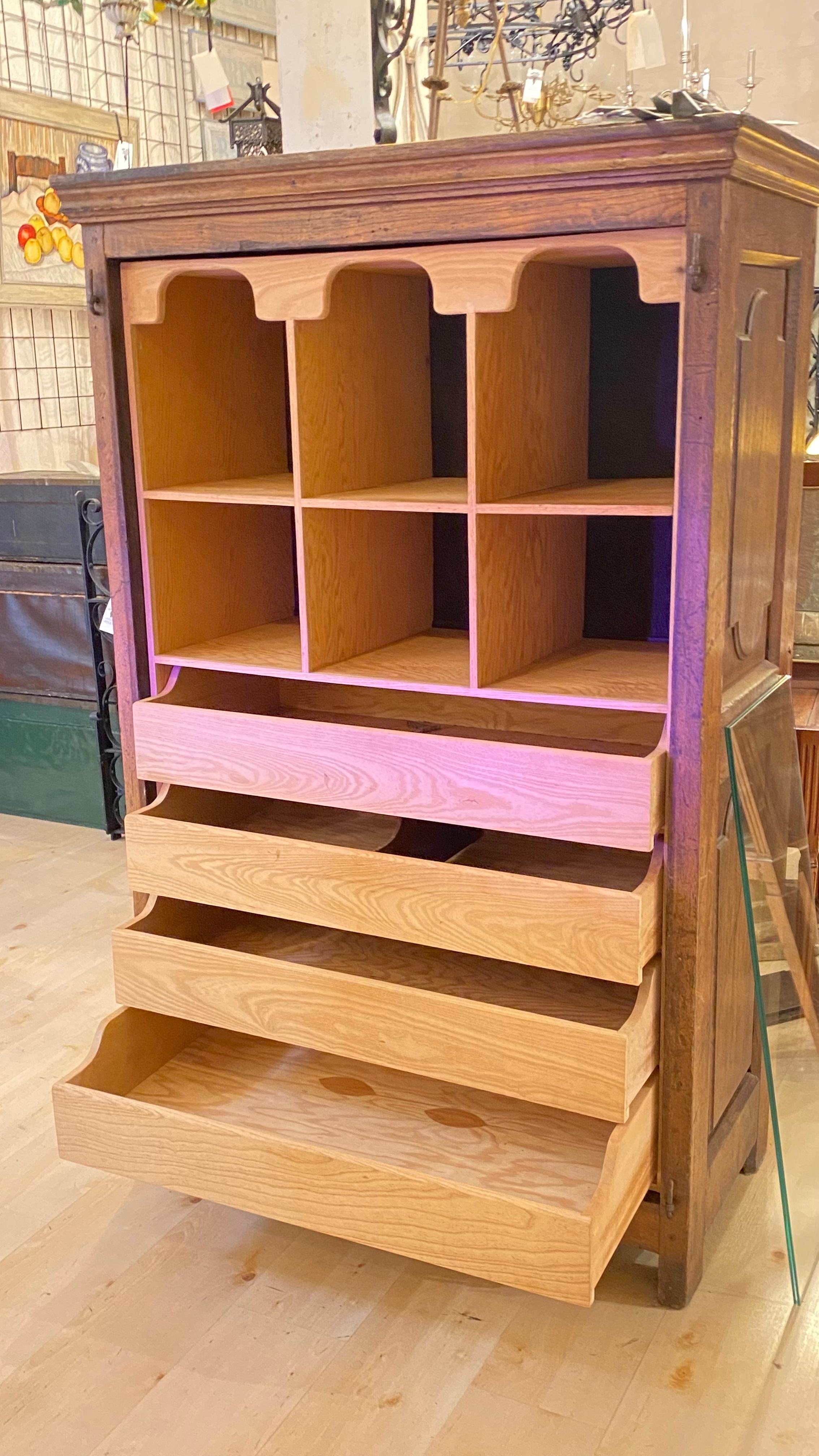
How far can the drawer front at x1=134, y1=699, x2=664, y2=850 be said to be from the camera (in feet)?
Result: 5.54

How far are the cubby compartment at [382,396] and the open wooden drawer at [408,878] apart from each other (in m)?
0.52

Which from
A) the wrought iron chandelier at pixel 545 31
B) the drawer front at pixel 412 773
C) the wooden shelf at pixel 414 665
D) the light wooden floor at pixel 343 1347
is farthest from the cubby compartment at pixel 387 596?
the wrought iron chandelier at pixel 545 31

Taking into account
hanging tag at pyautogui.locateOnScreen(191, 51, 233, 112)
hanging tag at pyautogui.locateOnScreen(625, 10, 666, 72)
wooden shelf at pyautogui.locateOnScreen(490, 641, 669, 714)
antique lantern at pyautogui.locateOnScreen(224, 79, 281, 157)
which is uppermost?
hanging tag at pyautogui.locateOnScreen(625, 10, 666, 72)

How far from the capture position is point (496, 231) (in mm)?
1599

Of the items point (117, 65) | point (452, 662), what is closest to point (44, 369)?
point (117, 65)

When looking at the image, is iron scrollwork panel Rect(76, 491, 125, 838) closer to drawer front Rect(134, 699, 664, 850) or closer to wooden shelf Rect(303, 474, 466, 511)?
drawer front Rect(134, 699, 664, 850)

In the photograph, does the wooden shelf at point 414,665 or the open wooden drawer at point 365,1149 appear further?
the wooden shelf at point 414,665

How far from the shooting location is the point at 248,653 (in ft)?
6.75

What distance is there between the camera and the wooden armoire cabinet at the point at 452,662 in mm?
1627

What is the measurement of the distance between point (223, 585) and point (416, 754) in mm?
567

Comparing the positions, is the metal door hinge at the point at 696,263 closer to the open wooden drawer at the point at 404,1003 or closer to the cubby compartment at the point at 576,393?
the cubby compartment at the point at 576,393

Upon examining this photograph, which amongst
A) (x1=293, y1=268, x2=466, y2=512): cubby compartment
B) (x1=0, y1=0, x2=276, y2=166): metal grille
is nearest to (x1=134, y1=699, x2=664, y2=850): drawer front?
(x1=293, y1=268, x2=466, y2=512): cubby compartment

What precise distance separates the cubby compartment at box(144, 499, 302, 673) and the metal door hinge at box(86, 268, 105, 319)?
282mm

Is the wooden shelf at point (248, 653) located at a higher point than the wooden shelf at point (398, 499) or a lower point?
lower
